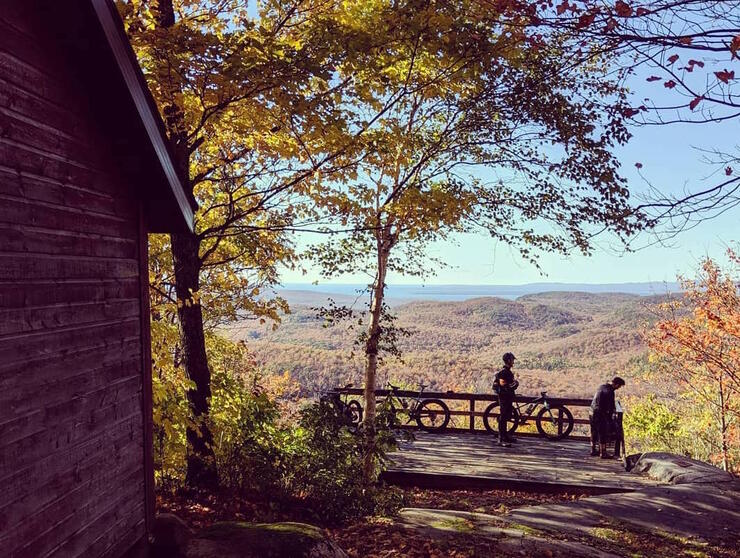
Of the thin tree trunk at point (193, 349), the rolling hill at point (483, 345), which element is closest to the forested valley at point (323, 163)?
the thin tree trunk at point (193, 349)

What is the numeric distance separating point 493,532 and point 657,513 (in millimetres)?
3489

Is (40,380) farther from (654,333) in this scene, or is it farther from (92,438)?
(654,333)

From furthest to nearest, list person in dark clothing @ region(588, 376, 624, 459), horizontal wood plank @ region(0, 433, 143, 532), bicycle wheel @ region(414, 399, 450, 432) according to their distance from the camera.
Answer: bicycle wheel @ region(414, 399, 450, 432), person in dark clothing @ region(588, 376, 624, 459), horizontal wood plank @ region(0, 433, 143, 532)

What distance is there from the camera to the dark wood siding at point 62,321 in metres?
3.67

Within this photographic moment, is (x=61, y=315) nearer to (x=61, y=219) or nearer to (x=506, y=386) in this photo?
(x=61, y=219)

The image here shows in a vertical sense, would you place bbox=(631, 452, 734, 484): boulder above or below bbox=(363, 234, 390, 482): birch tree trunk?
below

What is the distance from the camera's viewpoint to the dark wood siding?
144 inches

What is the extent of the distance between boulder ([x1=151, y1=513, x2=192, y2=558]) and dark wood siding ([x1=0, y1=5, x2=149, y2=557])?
29 centimetres

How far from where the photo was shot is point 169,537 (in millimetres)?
5836

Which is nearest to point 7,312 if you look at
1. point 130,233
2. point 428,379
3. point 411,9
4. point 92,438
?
point 92,438

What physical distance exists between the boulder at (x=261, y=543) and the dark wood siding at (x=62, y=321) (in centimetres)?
71

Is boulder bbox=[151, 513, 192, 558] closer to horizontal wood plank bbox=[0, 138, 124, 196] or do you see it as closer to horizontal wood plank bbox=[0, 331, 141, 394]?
horizontal wood plank bbox=[0, 331, 141, 394]

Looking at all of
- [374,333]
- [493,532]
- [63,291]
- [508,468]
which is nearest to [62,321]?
[63,291]

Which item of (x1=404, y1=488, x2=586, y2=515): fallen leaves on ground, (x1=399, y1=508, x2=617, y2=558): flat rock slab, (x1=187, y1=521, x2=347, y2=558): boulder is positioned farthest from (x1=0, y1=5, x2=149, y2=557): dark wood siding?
(x1=404, y1=488, x2=586, y2=515): fallen leaves on ground
